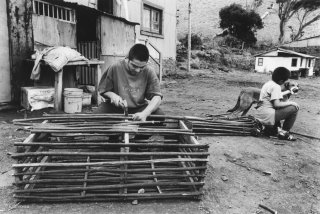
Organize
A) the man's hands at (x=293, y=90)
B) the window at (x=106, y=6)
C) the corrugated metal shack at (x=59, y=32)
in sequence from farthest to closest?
1. the window at (x=106, y=6)
2. the corrugated metal shack at (x=59, y=32)
3. the man's hands at (x=293, y=90)

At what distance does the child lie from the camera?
16.7 feet

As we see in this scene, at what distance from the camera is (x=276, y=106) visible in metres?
5.13

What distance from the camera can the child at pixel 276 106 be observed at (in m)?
5.08

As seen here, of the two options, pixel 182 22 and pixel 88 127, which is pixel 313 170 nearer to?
pixel 88 127

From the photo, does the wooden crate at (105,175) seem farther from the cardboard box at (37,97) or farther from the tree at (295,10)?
the tree at (295,10)

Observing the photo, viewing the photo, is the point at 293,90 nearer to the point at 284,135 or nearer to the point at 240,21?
the point at 284,135

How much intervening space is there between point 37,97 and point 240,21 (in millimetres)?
29040

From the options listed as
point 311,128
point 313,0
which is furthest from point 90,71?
point 313,0

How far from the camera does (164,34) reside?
1445 centimetres

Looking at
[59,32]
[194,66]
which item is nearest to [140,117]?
[59,32]

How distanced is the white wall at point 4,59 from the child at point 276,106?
5629 millimetres

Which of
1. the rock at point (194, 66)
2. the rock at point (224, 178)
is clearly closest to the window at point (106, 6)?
the rock at point (224, 178)

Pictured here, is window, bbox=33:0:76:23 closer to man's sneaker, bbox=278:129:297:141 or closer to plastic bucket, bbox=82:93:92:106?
plastic bucket, bbox=82:93:92:106

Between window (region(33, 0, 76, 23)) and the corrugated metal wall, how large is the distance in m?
1.02
